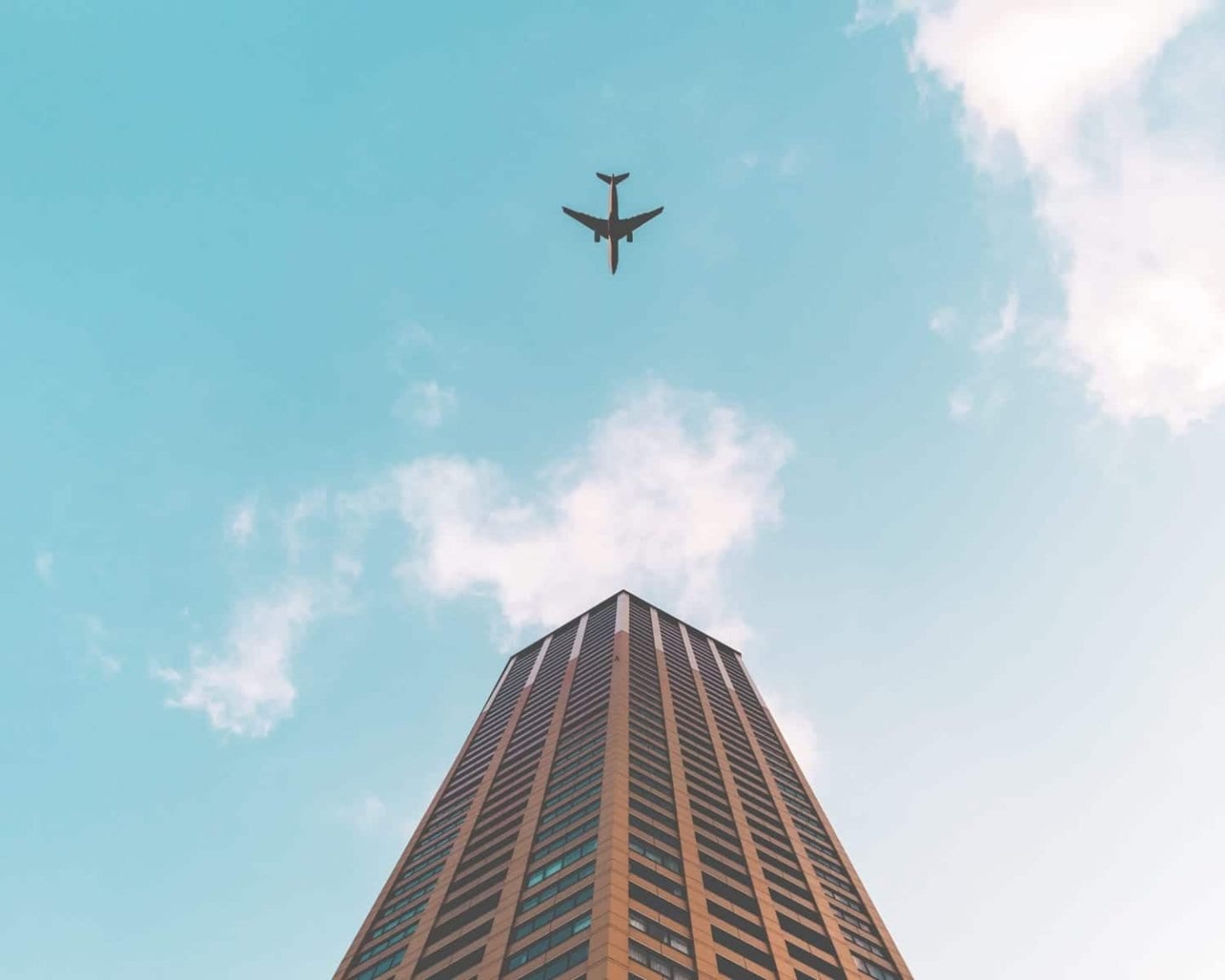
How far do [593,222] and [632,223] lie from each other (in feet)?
8.41

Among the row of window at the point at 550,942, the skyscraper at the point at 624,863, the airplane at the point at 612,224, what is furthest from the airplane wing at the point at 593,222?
the row of window at the point at 550,942

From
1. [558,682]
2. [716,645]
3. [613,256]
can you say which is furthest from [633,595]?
[613,256]

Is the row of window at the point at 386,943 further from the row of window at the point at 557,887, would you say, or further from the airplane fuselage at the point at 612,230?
the airplane fuselage at the point at 612,230

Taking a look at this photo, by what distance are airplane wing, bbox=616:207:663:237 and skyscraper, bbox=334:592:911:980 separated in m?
32.2

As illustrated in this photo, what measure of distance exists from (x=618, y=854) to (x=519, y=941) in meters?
6.10

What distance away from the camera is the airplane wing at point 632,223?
58.3 meters

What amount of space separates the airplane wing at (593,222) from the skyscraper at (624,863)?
106ft

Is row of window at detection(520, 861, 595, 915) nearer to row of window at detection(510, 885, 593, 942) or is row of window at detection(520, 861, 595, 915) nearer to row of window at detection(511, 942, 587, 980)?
row of window at detection(510, 885, 593, 942)

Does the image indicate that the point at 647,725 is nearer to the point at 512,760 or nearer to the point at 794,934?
the point at 512,760

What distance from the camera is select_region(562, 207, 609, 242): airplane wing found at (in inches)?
2286

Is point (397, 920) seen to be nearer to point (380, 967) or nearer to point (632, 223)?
point (380, 967)

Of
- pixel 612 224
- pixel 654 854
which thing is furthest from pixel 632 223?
pixel 654 854

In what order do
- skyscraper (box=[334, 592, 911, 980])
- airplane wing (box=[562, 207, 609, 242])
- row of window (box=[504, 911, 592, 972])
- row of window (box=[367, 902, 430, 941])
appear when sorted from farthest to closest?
airplane wing (box=[562, 207, 609, 242]) < row of window (box=[367, 902, 430, 941]) < skyscraper (box=[334, 592, 911, 980]) < row of window (box=[504, 911, 592, 972])

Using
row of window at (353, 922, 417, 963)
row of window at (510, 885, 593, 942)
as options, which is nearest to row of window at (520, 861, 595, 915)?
row of window at (510, 885, 593, 942)
